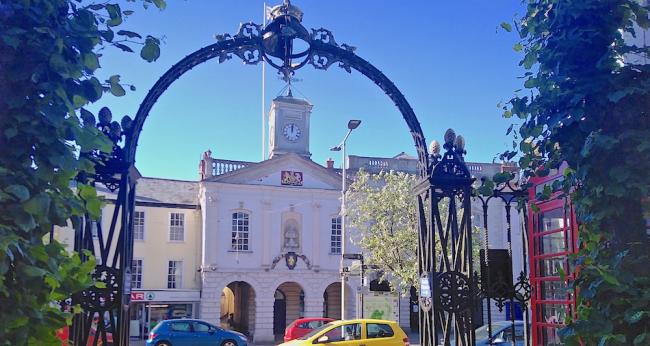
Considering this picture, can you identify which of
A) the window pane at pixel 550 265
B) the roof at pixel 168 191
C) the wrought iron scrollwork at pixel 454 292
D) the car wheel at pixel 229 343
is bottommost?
→ the car wheel at pixel 229 343

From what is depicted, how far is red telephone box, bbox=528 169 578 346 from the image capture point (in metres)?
7.49

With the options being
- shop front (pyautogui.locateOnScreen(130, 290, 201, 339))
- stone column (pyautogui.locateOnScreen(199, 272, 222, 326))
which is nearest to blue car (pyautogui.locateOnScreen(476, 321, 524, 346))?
stone column (pyautogui.locateOnScreen(199, 272, 222, 326))

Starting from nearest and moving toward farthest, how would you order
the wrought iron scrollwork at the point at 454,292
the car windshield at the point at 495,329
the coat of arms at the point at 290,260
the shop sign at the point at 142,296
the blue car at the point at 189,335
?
the wrought iron scrollwork at the point at 454,292 < the car windshield at the point at 495,329 < the blue car at the point at 189,335 < the shop sign at the point at 142,296 < the coat of arms at the point at 290,260

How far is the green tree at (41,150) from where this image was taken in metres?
3.16

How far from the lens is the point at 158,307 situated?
3206 cm

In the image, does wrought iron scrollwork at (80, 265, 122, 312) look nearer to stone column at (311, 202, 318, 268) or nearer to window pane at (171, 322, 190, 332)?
window pane at (171, 322, 190, 332)

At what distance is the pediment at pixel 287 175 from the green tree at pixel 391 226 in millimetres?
6017

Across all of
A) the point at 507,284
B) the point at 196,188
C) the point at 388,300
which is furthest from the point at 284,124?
the point at 507,284

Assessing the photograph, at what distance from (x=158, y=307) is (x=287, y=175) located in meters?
9.40

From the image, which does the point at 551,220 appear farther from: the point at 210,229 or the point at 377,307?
the point at 210,229

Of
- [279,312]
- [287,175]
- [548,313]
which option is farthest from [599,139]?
[279,312]

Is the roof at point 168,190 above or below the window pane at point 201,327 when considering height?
above

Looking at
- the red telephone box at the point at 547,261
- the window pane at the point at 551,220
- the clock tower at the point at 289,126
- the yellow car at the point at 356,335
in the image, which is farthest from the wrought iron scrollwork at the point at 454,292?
the clock tower at the point at 289,126

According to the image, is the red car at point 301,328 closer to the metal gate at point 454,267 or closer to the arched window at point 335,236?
the arched window at point 335,236
